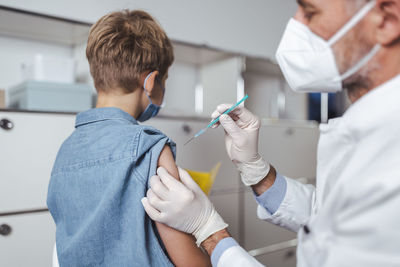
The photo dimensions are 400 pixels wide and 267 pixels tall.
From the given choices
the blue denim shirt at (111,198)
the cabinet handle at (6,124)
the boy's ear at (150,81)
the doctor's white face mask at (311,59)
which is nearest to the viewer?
the doctor's white face mask at (311,59)

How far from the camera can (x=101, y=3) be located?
6.68 feet

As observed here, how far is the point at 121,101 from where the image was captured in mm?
1033

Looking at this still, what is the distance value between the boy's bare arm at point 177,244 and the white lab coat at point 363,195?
0.28 metres

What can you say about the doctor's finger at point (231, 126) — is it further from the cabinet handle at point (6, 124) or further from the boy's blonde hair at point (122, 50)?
the cabinet handle at point (6, 124)

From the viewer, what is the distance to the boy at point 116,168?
83 cm

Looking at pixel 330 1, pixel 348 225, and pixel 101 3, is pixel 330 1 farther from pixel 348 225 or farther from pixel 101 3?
pixel 101 3

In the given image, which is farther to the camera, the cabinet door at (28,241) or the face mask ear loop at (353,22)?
the cabinet door at (28,241)

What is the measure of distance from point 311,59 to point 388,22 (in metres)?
0.17

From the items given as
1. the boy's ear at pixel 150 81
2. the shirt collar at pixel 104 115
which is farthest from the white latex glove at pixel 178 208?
the boy's ear at pixel 150 81

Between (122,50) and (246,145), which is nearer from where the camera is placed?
(122,50)

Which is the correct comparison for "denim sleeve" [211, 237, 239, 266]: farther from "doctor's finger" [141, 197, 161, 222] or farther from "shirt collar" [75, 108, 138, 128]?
"shirt collar" [75, 108, 138, 128]

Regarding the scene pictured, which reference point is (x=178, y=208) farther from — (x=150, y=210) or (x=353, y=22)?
(x=353, y=22)

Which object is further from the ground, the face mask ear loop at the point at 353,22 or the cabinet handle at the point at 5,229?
the face mask ear loop at the point at 353,22

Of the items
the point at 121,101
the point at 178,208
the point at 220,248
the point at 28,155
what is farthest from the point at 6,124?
the point at 220,248
